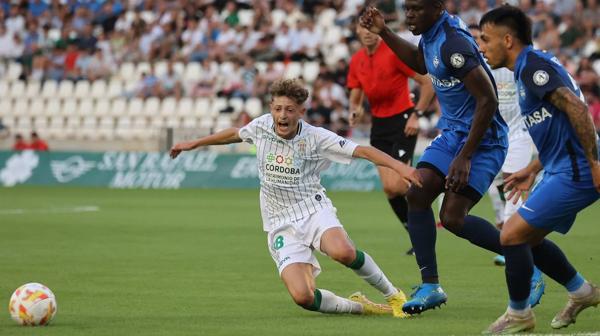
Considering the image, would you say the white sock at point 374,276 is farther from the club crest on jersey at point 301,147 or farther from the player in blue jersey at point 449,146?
the club crest on jersey at point 301,147

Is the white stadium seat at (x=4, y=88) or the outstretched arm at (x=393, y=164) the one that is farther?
the white stadium seat at (x=4, y=88)

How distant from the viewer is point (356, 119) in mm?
12469

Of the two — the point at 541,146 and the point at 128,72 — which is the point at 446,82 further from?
the point at 128,72

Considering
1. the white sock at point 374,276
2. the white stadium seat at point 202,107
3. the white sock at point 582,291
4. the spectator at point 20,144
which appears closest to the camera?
the white sock at point 582,291

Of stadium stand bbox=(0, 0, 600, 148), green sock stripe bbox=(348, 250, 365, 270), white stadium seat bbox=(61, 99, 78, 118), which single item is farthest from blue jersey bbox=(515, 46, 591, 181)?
white stadium seat bbox=(61, 99, 78, 118)

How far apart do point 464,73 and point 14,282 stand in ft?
14.9

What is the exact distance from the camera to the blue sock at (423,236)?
8188 millimetres

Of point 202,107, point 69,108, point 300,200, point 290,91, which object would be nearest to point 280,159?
point 300,200

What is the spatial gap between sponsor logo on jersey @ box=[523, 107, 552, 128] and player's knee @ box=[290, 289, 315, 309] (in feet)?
6.49

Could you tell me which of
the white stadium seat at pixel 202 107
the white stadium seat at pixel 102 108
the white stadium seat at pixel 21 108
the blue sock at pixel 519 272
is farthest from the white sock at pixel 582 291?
the white stadium seat at pixel 21 108

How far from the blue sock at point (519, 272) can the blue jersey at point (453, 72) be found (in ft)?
4.65

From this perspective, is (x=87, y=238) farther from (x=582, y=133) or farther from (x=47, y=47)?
(x=47, y=47)

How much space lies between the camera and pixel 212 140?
→ 27.8 ft

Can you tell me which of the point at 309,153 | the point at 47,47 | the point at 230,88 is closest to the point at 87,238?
the point at 309,153
